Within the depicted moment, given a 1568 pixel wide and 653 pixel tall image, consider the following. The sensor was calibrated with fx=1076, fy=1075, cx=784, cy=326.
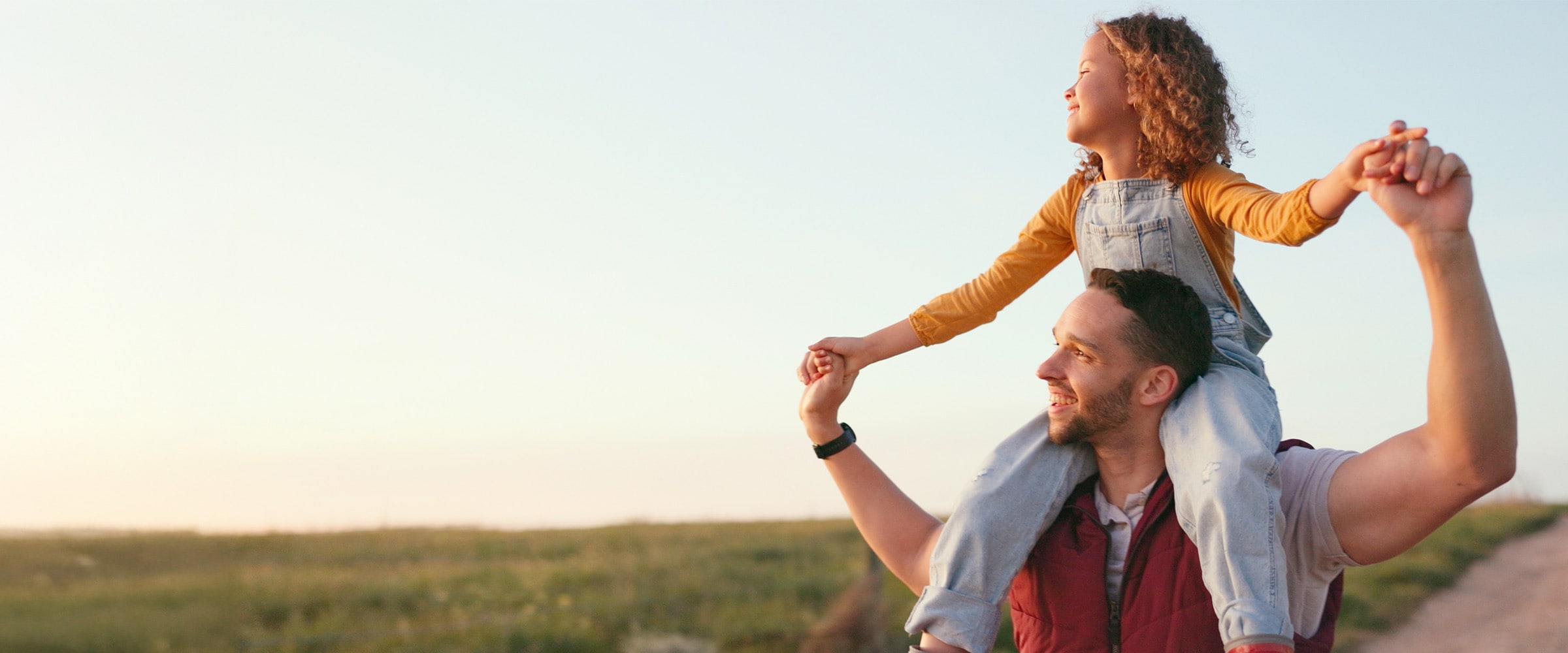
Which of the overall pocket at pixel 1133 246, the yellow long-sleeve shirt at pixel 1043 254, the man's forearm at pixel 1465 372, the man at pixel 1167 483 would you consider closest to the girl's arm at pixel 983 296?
the yellow long-sleeve shirt at pixel 1043 254

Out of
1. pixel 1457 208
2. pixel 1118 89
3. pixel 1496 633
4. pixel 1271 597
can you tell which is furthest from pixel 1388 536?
pixel 1496 633

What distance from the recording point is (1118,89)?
99.0 inches

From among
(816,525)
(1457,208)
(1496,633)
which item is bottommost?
(1496,633)

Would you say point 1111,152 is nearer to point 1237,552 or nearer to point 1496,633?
point 1237,552

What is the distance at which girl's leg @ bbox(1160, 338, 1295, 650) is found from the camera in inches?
74.0

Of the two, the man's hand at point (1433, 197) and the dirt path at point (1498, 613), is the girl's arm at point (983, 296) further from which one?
the dirt path at point (1498, 613)

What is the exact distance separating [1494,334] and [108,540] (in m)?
5.89

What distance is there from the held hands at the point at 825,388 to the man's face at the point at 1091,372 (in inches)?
19.6

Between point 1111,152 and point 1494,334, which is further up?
point 1111,152

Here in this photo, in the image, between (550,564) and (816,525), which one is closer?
(550,564)

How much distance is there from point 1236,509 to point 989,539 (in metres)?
0.51

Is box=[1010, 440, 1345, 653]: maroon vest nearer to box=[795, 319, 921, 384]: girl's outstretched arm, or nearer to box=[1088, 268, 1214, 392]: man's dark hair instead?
box=[1088, 268, 1214, 392]: man's dark hair

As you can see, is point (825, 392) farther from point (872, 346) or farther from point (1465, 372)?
point (1465, 372)

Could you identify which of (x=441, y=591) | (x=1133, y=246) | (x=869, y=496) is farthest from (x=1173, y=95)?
(x=441, y=591)
